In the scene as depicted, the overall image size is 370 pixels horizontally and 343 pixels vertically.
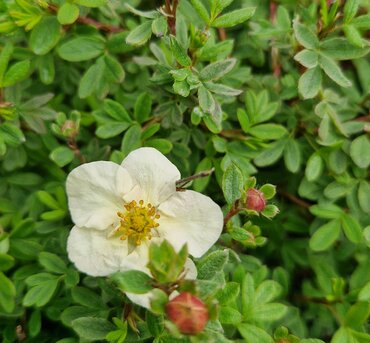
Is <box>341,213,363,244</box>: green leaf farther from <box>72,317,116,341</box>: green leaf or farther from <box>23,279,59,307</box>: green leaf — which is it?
<box>23,279,59,307</box>: green leaf

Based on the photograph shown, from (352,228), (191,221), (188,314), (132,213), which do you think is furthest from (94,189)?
(352,228)

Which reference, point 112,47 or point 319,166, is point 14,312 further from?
point 319,166

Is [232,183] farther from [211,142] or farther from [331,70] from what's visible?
[331,70]

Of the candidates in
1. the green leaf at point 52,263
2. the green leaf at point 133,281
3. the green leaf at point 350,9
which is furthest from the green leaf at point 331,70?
the green leaf at point 52,263

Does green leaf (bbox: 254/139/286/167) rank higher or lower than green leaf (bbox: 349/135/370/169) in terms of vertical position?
lower

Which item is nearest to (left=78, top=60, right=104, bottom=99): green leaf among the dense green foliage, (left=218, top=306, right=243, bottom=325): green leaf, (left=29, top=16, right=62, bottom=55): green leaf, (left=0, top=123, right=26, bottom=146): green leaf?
the dense green foliage

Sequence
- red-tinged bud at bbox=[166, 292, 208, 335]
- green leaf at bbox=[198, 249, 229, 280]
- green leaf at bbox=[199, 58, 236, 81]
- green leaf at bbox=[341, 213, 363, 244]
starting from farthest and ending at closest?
green leaf at bbox=[341, 213, 363, 244] → green leaf at bbox=[199, 58, 236, 81] → green leaf at bbox=[198, 249, 229, 280] → red-tinged bud at bbox=[166, 292, 208, 335]

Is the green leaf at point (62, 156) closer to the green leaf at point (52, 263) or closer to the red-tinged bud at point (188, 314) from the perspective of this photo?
the green leaf at point (52, 263)
